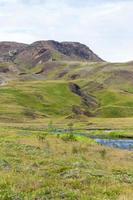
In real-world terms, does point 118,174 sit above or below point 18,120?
above

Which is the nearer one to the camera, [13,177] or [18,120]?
[13,177]

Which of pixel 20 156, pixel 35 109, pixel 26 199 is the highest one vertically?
pixel 26 199

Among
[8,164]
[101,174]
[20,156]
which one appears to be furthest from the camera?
[20,156]

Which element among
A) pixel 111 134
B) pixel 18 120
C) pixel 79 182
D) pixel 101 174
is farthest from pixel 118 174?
pixel 18 120

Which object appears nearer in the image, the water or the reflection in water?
the water

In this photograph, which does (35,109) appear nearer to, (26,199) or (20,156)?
(20,156)

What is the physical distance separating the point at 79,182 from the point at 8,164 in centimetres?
807

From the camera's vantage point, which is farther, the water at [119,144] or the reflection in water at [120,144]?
the reflection in water at [120,144]

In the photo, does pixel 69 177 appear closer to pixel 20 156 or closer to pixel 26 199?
pixel 26 199

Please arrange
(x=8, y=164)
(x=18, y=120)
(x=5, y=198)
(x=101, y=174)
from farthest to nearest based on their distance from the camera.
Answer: (x=18, y=120) < (x=8, y=164) < (x=101, y=174) < (x=5, y=198)

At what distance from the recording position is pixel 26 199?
19.1 metres

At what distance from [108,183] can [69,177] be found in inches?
89.1

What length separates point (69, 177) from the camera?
25.5 meters

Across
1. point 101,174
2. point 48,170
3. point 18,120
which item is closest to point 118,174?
point 101,174
